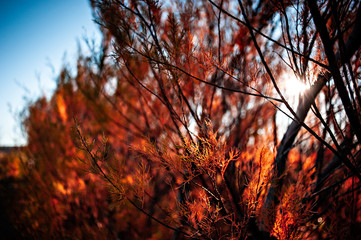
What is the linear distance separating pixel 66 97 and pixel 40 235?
66.4 inches

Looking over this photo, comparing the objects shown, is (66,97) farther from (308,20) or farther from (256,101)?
(308,20)

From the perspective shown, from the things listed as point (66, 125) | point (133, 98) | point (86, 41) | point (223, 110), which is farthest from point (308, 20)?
point (66, 125)

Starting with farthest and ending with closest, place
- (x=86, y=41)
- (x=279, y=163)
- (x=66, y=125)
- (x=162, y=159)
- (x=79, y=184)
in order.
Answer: (x=66, y=125), (x=79, y=184), (x=86, y=41), (x=279, y=163), (x=162, y=159)

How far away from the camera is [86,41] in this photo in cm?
139

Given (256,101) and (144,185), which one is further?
(256,101)

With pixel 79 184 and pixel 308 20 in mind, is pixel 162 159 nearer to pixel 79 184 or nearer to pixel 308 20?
pixel 308 20

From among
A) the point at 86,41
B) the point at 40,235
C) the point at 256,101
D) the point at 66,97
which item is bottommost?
the point at 40,235

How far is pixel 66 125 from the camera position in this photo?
2561 mm

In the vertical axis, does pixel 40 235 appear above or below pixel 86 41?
below

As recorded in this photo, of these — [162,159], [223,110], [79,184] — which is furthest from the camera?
[79,184]

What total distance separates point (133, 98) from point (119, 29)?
181 cm

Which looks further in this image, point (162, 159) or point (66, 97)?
point (66, 97)

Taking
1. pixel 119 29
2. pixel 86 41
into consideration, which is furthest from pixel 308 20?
pixel 86 41

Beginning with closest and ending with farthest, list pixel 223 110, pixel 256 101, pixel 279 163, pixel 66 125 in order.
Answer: pixel 279 163 < pixel 256 101 < pixel 223 110 < pixel 66 125
